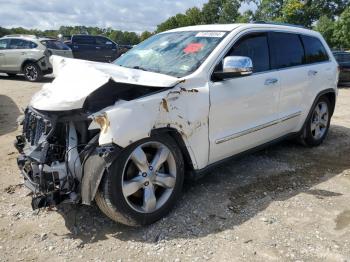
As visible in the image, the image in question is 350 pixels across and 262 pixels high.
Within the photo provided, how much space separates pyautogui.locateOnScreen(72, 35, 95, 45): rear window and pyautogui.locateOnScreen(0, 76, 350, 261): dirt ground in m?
16.3

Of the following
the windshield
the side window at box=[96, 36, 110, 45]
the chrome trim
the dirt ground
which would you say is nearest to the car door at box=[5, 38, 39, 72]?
the side window at box=[96, 36, 110, 45]

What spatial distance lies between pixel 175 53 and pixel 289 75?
159 cm

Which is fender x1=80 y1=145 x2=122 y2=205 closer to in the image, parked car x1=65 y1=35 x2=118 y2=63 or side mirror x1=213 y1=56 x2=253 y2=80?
side mirror x1=213 y1=56 x2=253 y2=80

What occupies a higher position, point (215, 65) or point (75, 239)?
point (215, 65)

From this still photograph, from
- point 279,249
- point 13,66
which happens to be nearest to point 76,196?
point 279,249

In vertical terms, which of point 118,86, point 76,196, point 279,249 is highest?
point 118,86

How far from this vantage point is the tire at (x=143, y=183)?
3.39m

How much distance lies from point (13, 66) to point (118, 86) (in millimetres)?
13243

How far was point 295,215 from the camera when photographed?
13.1 feet

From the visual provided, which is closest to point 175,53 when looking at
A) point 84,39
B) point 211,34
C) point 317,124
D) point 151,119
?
point 211,34

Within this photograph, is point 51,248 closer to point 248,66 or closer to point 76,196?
point 76,196

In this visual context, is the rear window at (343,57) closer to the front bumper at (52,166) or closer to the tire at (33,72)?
the tire at (33,72)

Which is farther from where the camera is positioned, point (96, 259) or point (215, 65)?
point (215, 65)

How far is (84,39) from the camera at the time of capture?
2083 cm
